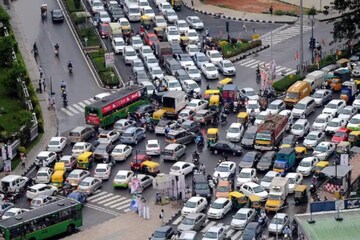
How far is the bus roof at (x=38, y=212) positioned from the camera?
99500 mm

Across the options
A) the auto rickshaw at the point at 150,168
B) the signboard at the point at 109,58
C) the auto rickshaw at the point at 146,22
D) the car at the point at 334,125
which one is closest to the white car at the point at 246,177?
the auto rickshaw at the point at 150,168

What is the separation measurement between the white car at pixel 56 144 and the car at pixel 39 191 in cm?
942

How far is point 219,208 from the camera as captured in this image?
104000 millimetres

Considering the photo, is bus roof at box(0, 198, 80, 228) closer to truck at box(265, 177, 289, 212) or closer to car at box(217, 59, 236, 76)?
truck at box(265, 177, 289, 212)

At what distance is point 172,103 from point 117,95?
18.5 feet

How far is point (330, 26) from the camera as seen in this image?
154 metres

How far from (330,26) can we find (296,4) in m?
12.4

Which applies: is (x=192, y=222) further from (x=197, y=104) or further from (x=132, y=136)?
(x=197, y=104)

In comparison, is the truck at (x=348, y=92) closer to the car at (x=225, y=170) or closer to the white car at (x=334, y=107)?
the white car at (x=334, y=107)

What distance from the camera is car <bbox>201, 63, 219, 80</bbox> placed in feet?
→ 448

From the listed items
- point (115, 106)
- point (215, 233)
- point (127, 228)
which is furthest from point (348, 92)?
point (127, 228)

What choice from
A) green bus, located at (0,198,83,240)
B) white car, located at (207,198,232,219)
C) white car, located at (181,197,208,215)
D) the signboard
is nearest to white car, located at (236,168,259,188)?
white car, located at (207,198,232,219)

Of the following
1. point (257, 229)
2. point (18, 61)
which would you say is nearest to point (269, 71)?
point (18, 61)

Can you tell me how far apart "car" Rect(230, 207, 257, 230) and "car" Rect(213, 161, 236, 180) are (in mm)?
8058
